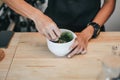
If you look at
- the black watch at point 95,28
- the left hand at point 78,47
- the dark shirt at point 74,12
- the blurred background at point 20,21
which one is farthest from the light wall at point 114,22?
the left hand at point 78,47

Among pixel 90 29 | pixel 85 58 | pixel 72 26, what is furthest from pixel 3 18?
pixel 85 58

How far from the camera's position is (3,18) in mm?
1766

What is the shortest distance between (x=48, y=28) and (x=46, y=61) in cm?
14

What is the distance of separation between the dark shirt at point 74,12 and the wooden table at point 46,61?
9.7 inches

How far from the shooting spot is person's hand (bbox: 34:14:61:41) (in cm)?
92

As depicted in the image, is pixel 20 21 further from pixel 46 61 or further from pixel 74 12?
pixel 46 61

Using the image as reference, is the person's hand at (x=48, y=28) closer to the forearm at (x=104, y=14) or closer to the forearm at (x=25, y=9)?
the forearm at (x=25, y=9)

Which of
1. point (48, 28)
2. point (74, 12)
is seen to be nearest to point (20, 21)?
point (74, 12)

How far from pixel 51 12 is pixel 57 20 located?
0.07 metres

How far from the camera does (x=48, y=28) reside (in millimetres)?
932

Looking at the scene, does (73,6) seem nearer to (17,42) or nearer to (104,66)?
(17,42)

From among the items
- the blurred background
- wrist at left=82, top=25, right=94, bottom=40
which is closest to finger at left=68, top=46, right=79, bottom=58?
wrist at left=82, top=25, right=94, bottom=40

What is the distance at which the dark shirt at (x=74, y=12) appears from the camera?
4.14ft

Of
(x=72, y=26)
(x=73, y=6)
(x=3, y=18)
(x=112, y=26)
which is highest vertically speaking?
(x=73, y=6)
